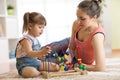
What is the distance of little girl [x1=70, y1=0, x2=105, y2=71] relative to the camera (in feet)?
4.87

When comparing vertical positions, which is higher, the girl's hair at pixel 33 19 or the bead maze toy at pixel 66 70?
the girl's hair at pixel 33 19

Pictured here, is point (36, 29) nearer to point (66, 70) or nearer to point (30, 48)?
point (30, 48)

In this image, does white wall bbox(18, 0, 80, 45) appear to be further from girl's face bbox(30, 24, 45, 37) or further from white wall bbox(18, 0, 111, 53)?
girl's face bbox(30, 24, 45, 37)

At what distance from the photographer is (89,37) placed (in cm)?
156

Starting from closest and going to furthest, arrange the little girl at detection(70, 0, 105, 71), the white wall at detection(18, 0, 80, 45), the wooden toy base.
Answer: the wooden toy base
the little girl at detection(70, 0, 105, 71)
the white wall at detection(18, 0, 80, 45)

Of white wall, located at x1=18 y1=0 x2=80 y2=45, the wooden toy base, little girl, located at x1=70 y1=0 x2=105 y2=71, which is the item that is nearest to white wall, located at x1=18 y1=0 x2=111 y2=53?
white wall, located at x1=18 y1=0 x2=80 y2=45

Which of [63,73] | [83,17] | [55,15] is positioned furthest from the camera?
[55,15]

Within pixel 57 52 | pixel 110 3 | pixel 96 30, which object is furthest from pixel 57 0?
pixel 96 30

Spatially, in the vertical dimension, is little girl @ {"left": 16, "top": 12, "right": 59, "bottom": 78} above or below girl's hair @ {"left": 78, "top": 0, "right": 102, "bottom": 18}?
below

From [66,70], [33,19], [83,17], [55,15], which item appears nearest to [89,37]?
[83,17]

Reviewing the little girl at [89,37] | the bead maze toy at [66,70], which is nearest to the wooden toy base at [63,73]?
the bead maze toy at [66,70]

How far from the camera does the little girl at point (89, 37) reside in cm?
149

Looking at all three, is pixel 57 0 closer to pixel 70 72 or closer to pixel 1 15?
pixel 1 15

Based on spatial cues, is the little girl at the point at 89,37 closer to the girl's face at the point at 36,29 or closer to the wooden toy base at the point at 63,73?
the wooden toy base at the point at 63,73
